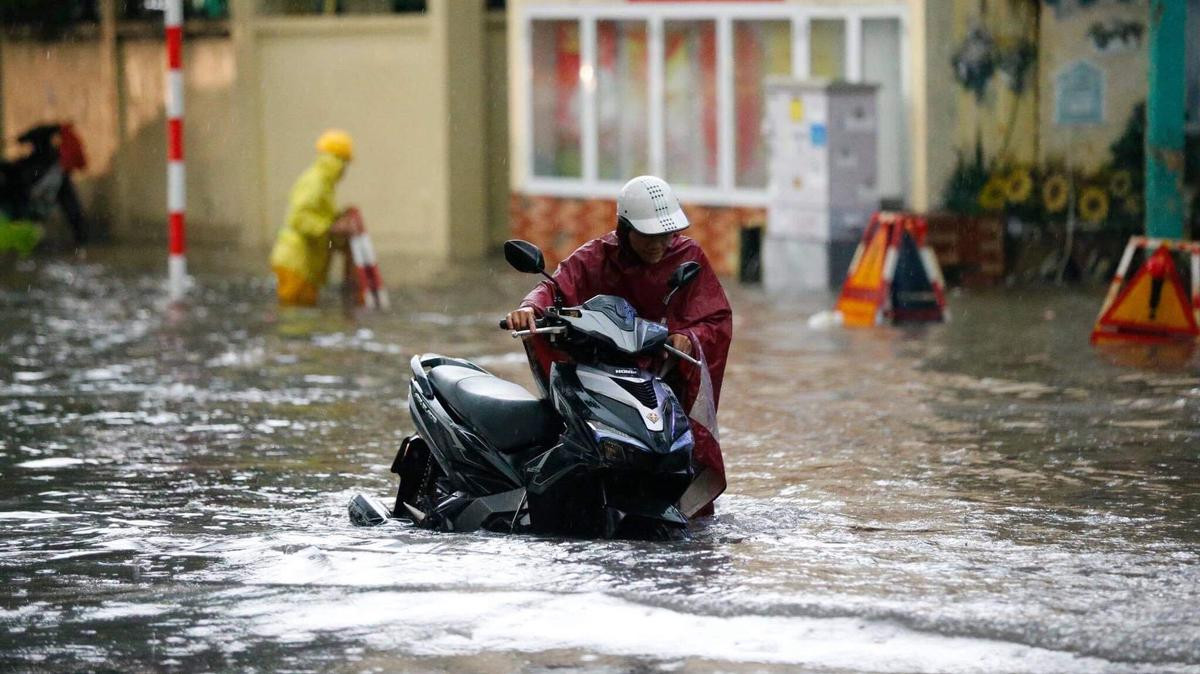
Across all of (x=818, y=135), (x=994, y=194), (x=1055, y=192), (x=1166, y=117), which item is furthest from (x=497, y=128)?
(x=1166, y=117)

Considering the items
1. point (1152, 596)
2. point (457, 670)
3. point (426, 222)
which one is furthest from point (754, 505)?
point (426, 222)

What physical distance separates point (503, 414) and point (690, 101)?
13823mm

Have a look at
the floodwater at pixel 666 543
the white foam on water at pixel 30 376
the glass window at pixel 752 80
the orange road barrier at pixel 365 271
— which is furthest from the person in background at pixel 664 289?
the glass window at pixel 752 80

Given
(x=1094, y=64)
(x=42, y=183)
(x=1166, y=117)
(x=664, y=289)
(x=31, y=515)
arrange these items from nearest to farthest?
(x=664, y=289)
(x=31, y=515)
(x=1166, y=117)
(x=1094, y=64)
(x=42, y=183)

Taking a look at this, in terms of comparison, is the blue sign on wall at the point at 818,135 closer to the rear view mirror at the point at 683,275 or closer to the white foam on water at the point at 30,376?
the white foam on water at the point at 30,376

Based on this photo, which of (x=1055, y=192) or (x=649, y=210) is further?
(x=1055, y=192)

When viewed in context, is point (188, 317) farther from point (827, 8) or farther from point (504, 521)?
point (504, 521)

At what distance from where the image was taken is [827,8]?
19.5 m

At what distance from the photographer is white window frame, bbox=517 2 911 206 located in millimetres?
19281

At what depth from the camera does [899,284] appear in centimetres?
1588

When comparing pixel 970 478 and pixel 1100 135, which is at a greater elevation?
pixel 1100 135

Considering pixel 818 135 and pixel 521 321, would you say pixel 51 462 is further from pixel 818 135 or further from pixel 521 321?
pixel 818 135

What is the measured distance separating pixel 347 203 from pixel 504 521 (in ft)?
55.4

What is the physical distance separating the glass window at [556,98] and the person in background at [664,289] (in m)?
14.5
